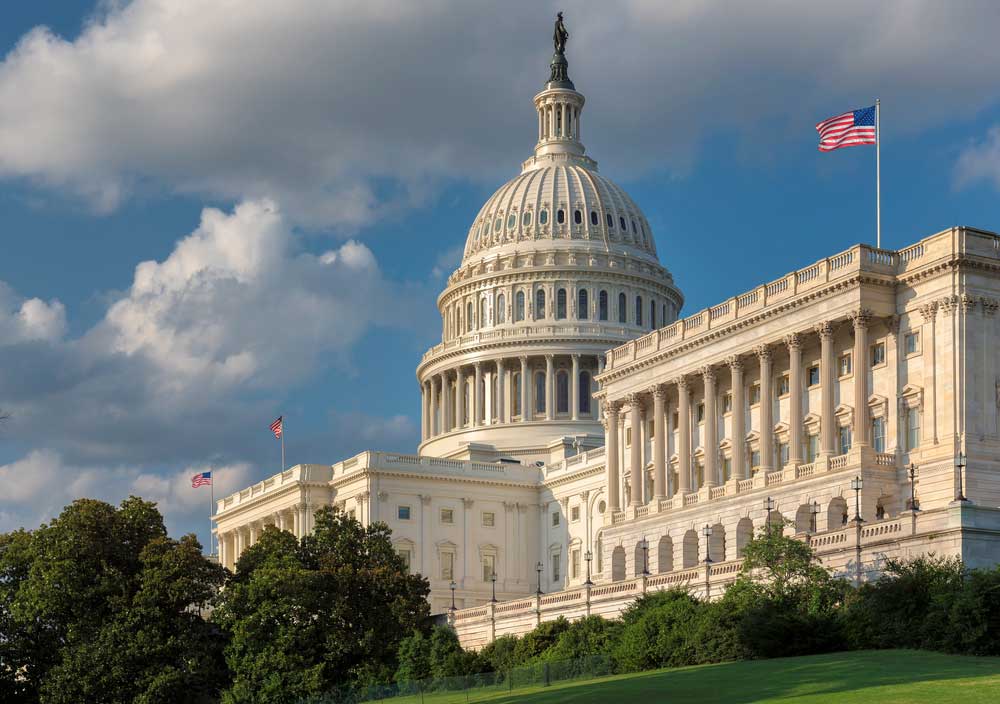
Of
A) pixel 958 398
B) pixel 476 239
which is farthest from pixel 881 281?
pixel 476 239

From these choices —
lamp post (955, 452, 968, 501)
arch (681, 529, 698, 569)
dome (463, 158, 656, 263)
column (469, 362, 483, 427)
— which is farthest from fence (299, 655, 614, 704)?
dome (463, 158, 656, 263)

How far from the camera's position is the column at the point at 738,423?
102 m

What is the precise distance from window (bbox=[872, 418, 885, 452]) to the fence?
2313cm

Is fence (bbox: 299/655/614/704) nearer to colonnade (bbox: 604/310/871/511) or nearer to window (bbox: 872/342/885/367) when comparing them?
colonnade (bbox: 604/310/871/511)

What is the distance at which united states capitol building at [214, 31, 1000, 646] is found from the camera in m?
88.3

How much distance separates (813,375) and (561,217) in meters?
79.4

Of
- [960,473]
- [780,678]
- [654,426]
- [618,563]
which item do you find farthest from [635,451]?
[780,678]

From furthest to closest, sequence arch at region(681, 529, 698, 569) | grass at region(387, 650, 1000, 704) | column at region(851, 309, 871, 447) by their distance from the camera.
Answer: arch at region(681, 529, 698, 569)
column at region(851, 309, 871, 447)
grass at region(387, 650, 1000, 704)

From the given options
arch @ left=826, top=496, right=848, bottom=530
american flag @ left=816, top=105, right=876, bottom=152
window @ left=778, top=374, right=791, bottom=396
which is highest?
american flag @ left=816, top=105, right=876, bottom=152

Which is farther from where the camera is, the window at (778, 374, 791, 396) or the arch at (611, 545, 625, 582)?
the arch at (611, 545, 625, 582)

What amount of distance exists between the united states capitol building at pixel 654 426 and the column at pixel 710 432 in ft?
0.41

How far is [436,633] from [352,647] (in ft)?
16.3

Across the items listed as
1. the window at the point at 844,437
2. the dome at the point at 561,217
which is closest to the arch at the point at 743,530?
the window at the point at 844,437

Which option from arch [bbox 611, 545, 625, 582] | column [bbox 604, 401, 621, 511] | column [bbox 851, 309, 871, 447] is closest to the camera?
column [bbox 851, 309, 871, 447]
